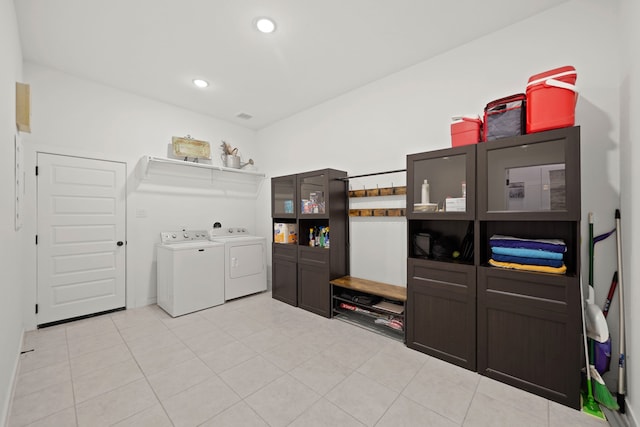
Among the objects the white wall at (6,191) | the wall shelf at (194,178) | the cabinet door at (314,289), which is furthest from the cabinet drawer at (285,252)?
the white wall at (6,191)

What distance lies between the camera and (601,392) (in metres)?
1.74

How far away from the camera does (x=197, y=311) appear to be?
351 centimetres

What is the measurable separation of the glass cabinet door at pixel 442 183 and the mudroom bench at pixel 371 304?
92cm

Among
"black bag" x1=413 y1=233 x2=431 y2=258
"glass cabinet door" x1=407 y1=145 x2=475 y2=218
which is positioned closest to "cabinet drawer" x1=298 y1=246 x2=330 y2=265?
"black bag" x1=413 y1=233 x2=431 y2=258

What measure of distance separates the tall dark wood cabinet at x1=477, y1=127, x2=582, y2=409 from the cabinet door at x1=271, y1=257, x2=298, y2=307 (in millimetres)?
2241

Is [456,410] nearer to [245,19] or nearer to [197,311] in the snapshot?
[197,311]

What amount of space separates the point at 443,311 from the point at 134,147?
14.0 ft

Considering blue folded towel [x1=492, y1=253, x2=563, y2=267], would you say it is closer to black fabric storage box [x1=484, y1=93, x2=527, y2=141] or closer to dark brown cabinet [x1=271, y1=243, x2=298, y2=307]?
black fabric storage box [x1=484, y1=93, x2=527, y2=141]

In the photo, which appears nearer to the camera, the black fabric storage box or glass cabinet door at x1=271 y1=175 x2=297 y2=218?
→ the black fabric storage box

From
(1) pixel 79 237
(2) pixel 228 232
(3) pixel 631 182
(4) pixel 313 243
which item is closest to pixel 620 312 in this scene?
(3) pixel 631 182

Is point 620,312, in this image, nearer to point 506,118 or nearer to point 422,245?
point 422,245

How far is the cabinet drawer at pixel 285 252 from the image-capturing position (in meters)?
3.67

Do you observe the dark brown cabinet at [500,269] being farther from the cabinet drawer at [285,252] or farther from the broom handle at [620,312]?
the cabinet drawer at [285,252]

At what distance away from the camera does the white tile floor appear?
1.69 meters
